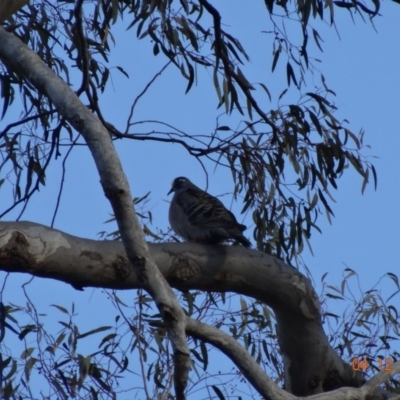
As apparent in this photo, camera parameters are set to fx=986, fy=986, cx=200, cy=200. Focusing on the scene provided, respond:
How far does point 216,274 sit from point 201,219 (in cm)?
135

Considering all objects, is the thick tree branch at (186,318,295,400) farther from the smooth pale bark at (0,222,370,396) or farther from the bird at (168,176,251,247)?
the bird at (168,176,251,247)

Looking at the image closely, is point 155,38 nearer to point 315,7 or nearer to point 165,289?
point 315,7

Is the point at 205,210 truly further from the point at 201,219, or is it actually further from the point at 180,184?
the point at 180,184

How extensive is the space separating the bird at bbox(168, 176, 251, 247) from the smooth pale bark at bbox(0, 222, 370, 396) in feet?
2.05

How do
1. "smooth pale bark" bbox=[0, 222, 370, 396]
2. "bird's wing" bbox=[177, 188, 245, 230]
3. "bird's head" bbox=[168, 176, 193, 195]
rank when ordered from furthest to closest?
"bird's head" bbox=[168, 176, 193, 195], "bird's wing" bbox=[177, 188, 245, 230], "smooth pale bark" bbox=[0, 222, 370, 396]

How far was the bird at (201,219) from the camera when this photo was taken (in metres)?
4.05

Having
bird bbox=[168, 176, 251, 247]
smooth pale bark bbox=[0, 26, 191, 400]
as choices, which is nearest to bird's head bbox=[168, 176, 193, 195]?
bird bbox=[168, 176, 251, 247]

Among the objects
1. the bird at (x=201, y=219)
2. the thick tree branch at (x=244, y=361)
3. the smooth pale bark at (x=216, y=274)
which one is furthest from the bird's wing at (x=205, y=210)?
the thick tree branch at (x=244, y=361)

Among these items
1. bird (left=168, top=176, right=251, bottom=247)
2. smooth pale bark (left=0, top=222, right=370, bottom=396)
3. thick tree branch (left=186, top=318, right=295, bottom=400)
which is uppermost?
bird (left=168, top=176, right=251, bottom=247)

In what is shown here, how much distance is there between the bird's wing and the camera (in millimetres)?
4270

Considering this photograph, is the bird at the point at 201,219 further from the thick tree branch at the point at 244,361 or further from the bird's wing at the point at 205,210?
the thick tree branch at the point at 244,361

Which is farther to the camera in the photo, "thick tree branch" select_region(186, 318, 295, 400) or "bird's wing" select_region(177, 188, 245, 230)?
"bird's wing" select_region(177, 188, 245, 230)

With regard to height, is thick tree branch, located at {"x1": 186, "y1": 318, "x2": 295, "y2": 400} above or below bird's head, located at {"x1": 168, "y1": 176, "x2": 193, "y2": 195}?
below

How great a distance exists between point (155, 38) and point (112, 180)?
6.88ft
